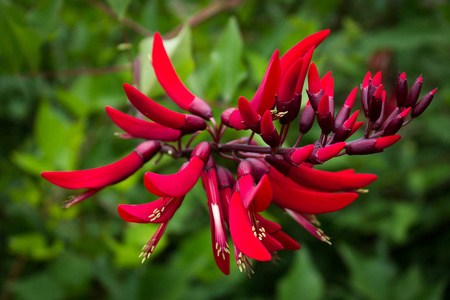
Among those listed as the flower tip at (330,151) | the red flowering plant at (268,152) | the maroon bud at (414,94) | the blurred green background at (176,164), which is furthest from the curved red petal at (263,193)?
the blurred green background at (176,164)

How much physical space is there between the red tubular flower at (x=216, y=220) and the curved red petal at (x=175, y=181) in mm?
47

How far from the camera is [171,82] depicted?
94 cm

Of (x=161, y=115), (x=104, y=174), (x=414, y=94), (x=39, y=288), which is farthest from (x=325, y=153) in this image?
(x=39, y=288)

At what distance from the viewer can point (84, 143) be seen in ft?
7.11

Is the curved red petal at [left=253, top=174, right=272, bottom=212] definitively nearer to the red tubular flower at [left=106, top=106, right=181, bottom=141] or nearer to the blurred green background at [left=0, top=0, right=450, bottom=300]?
the red tubular flower at [left=106, top=106, right=181, bottom=141]

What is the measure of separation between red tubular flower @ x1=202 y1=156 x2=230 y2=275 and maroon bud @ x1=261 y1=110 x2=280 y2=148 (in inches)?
6.4

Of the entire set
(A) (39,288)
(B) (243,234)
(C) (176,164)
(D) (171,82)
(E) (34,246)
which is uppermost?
(D) (171,82)

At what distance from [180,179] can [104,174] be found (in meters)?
0.19

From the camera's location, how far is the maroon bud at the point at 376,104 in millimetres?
785

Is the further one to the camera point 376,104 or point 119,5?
point 119,5

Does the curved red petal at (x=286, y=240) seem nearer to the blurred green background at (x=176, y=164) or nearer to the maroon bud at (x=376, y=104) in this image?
the maroon bud at (x=376, y=104)

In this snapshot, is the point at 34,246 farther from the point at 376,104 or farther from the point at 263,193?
A: the point at 376,104

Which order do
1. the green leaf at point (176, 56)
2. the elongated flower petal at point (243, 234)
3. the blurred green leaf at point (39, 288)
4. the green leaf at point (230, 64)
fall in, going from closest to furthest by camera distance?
the elongated flower petal at point (243, 234), the green leaf at point (176, 56), the green leaf at point (230, 64), the blurred green leaf at point (39, 288)

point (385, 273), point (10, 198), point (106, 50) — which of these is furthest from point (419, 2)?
point (10, 198)
